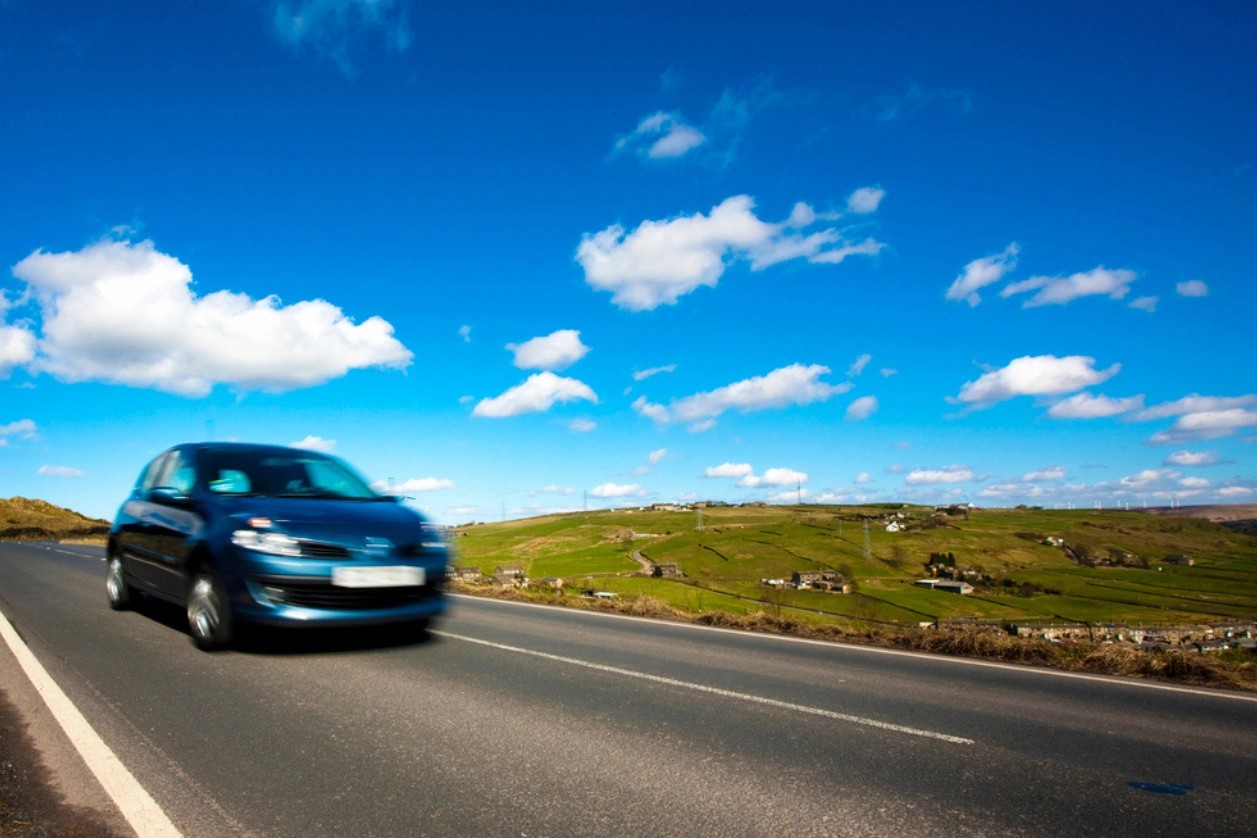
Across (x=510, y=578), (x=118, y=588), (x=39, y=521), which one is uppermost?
(x=118, y=588)

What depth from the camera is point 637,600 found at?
12.4 meters

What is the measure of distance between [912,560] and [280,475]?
108 meters

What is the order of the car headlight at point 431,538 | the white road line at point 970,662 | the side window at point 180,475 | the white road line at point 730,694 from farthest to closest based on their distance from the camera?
the side window at point 180,475 → the car headlight at point 431,538 → the white road line at point 970,662 → the white road line at point 730,694

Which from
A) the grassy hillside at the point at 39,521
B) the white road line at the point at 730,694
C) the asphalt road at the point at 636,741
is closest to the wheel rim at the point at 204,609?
the asphalt road at the point at 636,741

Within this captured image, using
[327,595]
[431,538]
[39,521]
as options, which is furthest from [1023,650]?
[39,521]

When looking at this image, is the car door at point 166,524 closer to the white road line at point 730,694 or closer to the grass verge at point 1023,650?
the white road line at point 730,694

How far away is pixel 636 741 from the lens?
4.43 metres

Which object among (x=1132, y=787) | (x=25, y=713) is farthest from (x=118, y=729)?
(x=1132, y=787)

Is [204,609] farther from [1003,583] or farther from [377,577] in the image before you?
[1003,583]

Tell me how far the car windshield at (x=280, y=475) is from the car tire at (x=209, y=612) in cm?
88

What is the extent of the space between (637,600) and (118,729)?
8685mm

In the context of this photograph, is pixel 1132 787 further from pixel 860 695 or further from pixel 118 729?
pixel 118 729

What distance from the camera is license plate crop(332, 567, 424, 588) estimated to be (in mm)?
6297

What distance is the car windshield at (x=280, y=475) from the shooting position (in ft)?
23.4
